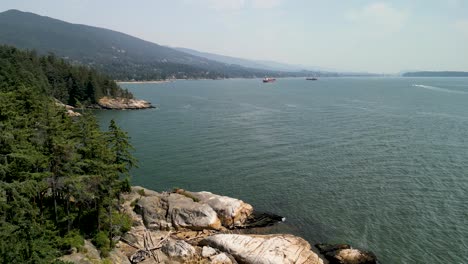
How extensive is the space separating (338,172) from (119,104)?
3904 inches

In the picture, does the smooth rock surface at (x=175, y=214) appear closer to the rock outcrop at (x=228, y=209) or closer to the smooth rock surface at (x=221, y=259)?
the rock outcrop at (x=228, y=209)

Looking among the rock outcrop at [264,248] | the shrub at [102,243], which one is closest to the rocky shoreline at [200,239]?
the rock outcrop at [264,248]

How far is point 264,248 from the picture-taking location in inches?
1243

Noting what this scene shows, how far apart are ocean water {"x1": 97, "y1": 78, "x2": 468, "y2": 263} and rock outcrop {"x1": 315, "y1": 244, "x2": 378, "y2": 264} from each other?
5.89ft

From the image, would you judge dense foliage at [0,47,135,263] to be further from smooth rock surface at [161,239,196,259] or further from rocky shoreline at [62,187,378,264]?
smooth rock surface at [161,239,196,259]

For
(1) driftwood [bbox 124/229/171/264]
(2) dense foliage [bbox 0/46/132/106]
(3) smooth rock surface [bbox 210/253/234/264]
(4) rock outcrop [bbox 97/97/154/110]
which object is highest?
(2) dense foliage [bbox 0/46/132/106]

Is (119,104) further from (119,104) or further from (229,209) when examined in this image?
(229,209)

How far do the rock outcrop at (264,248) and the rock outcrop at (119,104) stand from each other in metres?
105

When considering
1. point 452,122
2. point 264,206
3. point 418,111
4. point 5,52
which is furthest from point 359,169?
point 5,52

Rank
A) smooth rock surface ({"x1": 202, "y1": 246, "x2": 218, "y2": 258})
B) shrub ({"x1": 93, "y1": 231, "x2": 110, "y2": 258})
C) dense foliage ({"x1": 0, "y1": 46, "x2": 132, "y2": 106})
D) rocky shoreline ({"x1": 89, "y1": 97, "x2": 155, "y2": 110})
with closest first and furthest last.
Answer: shrub ({"x1": 93, "y1": 231, "x2": 110, "y2": 258}) < smooth rock surface ({"x1": 202, "y1": 246, "x2": 218, "y2": 258}) < dense foliage ({"x1": 0, "y1": 46, "x2": 132, "y2": 106}) < rocky shoreline ({"x1": 89, "y1": 97, "x2": 155, "y2": 110})

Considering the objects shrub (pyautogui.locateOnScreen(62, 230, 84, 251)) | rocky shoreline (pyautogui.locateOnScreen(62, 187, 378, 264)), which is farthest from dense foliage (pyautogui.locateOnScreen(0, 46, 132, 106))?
shrub (pyautogui.locateOnScreen(62, 230, 84, 251))

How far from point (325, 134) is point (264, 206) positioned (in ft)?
139

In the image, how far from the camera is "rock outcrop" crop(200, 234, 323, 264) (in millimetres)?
30562

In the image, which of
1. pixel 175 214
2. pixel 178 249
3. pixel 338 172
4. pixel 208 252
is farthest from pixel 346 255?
pixel 338 172
